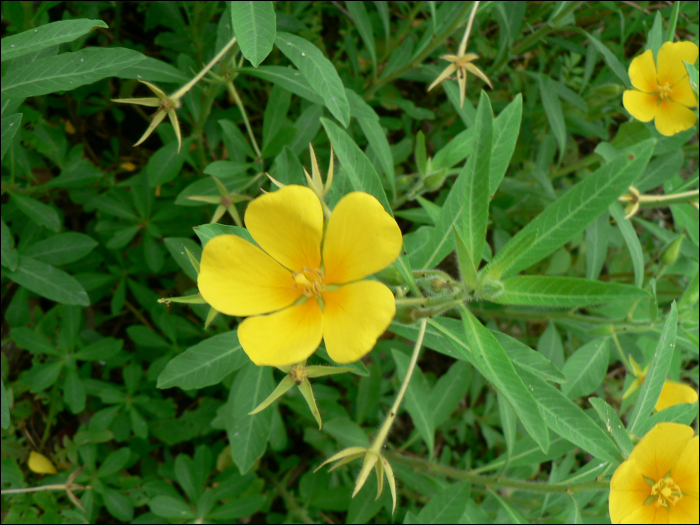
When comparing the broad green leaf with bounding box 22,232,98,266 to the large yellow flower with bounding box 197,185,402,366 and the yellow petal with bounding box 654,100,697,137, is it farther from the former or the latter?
the yellow petal with bounding box 654,100,697,137

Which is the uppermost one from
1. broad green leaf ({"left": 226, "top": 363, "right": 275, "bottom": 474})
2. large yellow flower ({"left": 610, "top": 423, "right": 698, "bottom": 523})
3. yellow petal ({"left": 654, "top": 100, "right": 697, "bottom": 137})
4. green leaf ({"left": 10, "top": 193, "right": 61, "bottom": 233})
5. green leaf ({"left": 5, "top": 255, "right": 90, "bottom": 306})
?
yellow petal ({"left": 654, "top": 100, "right": 697, "bottom": 137})

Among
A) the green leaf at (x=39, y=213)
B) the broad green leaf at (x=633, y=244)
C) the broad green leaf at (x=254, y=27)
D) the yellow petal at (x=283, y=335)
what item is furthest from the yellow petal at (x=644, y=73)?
the green leaf at (x=39, y=213)

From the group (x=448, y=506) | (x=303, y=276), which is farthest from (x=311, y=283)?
(x=448, y=506)

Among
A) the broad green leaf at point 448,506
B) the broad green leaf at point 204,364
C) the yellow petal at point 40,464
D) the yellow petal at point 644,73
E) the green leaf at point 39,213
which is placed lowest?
→ the yellow petal at point 40,464

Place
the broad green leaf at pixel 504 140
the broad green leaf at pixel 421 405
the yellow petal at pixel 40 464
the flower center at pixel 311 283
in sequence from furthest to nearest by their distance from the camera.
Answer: the yellow petal at pixel 40 464 < the broad green leaf at pixel 421 405 < the broad green leaf at pixel 504 140 < the flower center at pixel 311 283

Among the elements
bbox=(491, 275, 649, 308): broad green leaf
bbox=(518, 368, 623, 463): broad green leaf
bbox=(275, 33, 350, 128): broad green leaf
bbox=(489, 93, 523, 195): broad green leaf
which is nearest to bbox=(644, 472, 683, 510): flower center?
bbox=(518, 368, 623, 463): broad green leaf

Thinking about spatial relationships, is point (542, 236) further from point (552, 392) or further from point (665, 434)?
point (665, 434)

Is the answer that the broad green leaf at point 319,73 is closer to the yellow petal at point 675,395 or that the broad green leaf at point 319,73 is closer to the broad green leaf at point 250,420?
the broad green leaf at point 250,420
